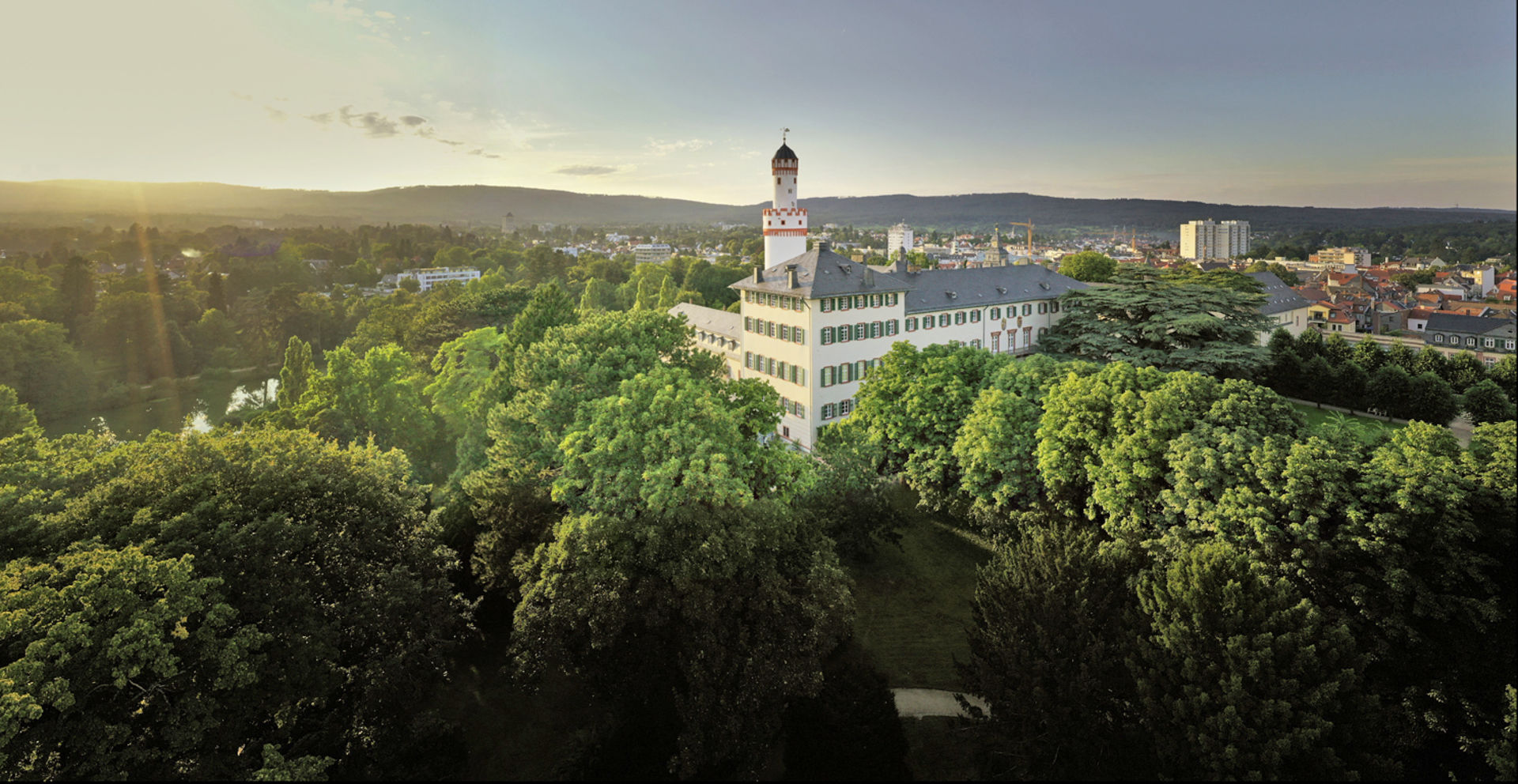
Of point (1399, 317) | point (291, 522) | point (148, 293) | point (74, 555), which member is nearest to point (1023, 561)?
point (291, 522)

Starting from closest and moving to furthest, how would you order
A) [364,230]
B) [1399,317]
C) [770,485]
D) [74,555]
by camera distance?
[74,555] < [770,485] < [1399,317] < [364,230]

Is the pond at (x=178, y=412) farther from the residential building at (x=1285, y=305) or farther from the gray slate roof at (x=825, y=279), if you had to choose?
the residential building at (x=1285, y=305)

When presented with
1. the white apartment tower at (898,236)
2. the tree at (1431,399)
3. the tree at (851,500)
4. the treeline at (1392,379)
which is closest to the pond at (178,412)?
the tree at (851,500)

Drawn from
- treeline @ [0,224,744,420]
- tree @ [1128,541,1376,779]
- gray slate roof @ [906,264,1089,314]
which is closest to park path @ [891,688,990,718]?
tree @ [1128,541,1376,779]

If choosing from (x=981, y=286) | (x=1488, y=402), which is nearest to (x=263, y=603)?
(x=981, y=286)

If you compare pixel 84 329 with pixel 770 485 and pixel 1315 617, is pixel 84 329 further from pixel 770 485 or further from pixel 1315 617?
pixel 1315 617

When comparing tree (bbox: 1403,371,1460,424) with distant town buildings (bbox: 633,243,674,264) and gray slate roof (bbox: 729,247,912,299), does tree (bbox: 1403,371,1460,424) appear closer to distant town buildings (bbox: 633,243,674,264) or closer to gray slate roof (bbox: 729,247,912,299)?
gray slate roof (bbox: 729,247,912,299)

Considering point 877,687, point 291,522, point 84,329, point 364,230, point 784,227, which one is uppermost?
point 364,230

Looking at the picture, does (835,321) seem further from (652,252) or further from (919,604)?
(652,252)
